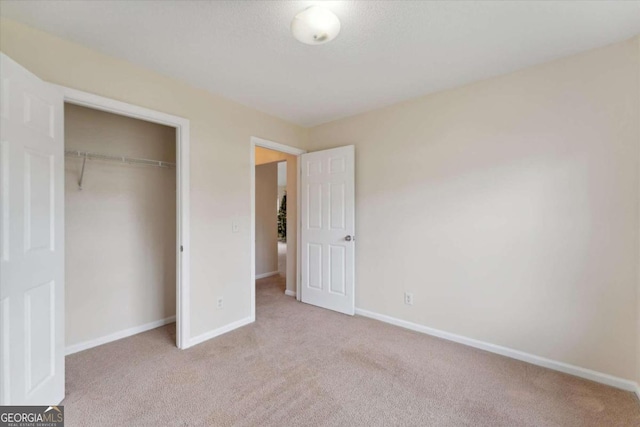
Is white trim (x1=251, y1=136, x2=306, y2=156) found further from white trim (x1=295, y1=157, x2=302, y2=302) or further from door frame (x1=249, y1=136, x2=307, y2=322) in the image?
white trim (x1=295, y1=157, x2=302, y2=302)

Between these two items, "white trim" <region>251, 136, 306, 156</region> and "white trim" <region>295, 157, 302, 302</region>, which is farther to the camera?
"white trim" <region>295, 157, 302, 302</region>

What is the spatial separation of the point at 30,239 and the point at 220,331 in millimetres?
1759

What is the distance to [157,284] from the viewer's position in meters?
3.08

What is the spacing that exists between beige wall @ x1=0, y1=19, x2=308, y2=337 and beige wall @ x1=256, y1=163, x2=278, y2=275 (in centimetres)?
188

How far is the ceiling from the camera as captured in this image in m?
1.62

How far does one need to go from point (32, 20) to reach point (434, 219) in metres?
3.35

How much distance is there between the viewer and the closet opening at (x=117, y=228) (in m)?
2.51

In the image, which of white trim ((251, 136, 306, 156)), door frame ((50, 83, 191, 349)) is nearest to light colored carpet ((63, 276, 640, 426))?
door frame ((50, 83, 191, 349))

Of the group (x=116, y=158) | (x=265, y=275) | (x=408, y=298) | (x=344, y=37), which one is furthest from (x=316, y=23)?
(x=265, y=275)

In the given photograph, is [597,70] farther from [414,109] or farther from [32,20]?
[32,20]

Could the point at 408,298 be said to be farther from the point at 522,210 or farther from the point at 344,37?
the point at 344,37

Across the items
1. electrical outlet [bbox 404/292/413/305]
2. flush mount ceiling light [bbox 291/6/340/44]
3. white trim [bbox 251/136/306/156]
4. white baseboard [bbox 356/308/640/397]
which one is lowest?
white baseboard [bbox 356/308/640/397]

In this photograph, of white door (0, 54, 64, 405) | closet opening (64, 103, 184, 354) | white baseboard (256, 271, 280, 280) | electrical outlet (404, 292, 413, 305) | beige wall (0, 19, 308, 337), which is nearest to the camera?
white door (0, 54, 64, 405)

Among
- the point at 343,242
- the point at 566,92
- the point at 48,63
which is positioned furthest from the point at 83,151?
the point at 566,92
